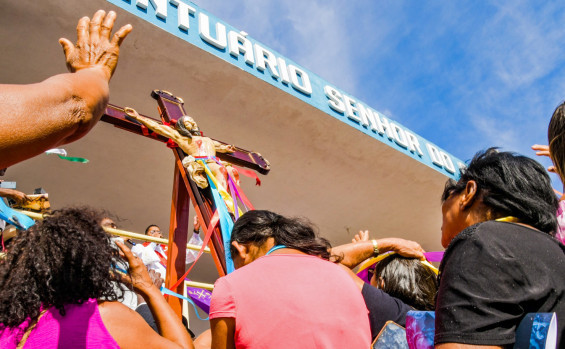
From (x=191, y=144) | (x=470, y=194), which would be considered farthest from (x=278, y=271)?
(x=191, y=144)

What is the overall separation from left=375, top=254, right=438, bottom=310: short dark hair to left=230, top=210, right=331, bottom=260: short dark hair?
0.33 meters

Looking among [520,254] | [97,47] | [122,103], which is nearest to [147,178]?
[122,103]

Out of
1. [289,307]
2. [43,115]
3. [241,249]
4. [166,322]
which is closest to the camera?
[43,115]

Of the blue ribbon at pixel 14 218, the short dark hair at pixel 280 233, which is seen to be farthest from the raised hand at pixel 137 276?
the blue ribbon at pixel 14 218

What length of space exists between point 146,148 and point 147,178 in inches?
22.6

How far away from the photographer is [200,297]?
3688 millimetres

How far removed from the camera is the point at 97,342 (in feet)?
4.36

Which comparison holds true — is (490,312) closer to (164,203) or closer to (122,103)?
(122,103)

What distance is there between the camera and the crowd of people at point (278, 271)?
98 centimetres

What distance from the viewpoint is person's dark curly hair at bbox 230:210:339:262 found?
1693mm

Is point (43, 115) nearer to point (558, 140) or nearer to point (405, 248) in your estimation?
point (558, 140)

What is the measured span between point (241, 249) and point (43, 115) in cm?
101

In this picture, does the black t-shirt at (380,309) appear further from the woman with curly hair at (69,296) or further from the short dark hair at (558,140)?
the short dark hair at (558,140)

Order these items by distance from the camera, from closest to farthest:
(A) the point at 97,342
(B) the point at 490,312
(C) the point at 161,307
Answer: (B) the point at 490,312
(A) the point at 97,342
(C) the point at 161,307
